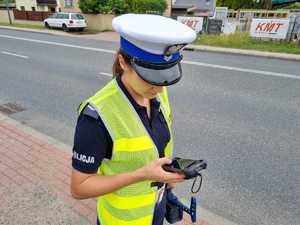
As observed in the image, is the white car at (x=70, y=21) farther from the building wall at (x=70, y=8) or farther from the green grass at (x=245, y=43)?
the building wall at (x=70, y=8)

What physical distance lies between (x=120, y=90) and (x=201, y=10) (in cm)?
4229

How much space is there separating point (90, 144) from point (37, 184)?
7.88ft

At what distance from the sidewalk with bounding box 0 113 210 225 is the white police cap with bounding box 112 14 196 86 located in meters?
2.08

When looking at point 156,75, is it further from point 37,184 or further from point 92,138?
point 37,184

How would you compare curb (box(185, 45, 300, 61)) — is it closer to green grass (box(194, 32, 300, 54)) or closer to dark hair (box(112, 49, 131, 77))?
green grass (box(194, 32, 300, 54))

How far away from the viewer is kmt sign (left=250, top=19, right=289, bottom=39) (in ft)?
46.9

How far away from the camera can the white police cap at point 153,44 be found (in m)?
1.05

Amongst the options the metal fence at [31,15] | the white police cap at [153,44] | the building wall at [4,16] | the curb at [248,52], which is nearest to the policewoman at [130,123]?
the white police cap at [153,44]

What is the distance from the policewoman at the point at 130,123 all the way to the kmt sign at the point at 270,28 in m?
15.3

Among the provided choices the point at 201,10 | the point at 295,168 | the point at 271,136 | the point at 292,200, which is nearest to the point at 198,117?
the point at 271,136

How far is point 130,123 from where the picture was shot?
1.22 metres

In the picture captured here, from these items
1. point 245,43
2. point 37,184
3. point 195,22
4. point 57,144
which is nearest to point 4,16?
point 195,22

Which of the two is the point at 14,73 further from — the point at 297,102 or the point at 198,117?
the point at 297,102

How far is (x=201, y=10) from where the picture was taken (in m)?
40.0
